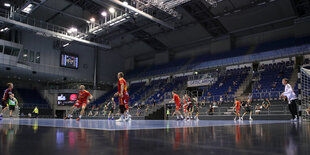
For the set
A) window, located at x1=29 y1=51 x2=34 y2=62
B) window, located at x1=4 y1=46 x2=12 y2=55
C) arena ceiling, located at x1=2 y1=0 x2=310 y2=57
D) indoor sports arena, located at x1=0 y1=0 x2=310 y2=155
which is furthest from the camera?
window, located at x1=29 y1=51 x2=34 y2=62

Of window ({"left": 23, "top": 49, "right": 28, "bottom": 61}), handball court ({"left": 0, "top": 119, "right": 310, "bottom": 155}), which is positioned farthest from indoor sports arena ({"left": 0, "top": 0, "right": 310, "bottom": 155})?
handball court ({"left": 0, "top": 119, "right": 310, "bottom": 155})

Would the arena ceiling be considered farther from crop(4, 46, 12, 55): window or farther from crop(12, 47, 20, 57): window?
crop(4, 46, 12, 55): window

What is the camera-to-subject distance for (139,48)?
36.5 meters

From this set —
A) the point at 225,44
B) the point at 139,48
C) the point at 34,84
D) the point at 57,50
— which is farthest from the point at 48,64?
the point at 225,44

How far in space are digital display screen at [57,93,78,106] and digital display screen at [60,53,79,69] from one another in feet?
14.6

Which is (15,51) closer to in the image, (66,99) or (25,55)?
(25,55)

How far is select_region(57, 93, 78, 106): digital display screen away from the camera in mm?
34625

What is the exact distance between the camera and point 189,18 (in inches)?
1079

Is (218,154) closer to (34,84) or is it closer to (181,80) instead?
(181,80)

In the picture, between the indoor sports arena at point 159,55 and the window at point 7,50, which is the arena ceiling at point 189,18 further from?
the window at point 7,50

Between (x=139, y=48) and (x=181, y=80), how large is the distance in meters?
9.87

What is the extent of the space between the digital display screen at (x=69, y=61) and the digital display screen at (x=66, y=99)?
4456mm

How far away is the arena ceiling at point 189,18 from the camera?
935 inches

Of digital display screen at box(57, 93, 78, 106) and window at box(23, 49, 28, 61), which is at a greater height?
window at box(23, 49, 28, 61)
